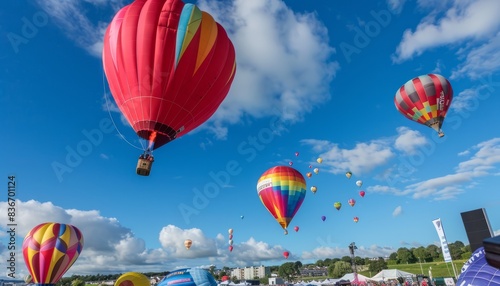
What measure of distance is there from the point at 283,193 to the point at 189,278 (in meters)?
15.9

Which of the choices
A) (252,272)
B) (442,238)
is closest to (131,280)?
(442,238)

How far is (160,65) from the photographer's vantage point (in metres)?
13.9

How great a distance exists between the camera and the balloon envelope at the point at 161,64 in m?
13.9

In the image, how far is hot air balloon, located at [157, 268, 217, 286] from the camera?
16.5 meters

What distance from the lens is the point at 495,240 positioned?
1815 millimetres

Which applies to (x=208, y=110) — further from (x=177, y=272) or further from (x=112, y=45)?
(x=177, y=272)

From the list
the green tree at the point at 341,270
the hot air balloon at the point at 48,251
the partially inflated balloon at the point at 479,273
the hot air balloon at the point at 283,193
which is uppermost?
the hot air balloon at the point at 283,193

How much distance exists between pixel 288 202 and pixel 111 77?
69.8 ft

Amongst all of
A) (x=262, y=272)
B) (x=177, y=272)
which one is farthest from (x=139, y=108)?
(x=262, y=272)

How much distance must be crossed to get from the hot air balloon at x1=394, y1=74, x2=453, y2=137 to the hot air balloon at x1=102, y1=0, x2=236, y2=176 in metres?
19.6

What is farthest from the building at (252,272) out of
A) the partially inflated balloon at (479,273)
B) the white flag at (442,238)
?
the partially inflated balloon at (479,273)

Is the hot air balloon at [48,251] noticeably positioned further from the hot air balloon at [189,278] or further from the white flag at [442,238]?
the white flag at [442,238]

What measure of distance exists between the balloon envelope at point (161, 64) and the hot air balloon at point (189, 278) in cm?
755

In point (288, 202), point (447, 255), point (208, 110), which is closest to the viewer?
point (208, 110)
